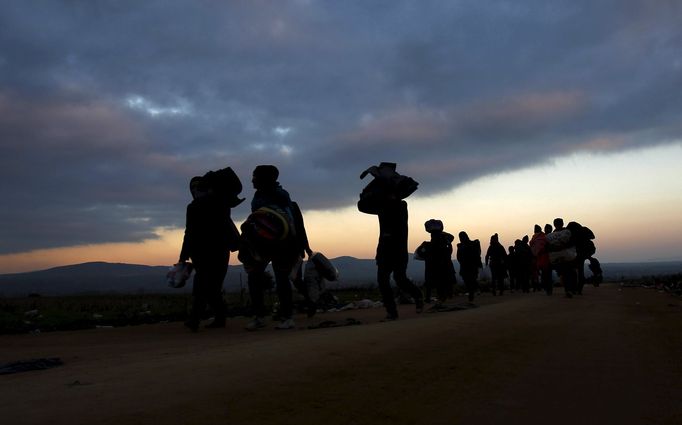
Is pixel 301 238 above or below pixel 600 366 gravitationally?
above

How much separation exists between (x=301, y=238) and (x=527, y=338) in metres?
4.50

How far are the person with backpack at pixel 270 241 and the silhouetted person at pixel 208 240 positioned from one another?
1.85 ft

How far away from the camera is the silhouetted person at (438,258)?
549 inches

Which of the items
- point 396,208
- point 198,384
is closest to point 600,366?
point 198,384

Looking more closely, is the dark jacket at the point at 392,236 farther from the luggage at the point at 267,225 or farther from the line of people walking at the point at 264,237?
the luggage at the point at 267,225

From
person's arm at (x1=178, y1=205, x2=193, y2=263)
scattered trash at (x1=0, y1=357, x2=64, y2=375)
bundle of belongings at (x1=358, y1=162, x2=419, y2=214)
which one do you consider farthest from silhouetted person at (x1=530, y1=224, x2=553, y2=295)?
scattered trash at (x1=0, y1=357, x2=64, y2=375)

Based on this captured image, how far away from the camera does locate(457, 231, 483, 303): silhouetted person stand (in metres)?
16.2

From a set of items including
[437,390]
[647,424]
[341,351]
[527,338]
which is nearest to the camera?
[647,424]

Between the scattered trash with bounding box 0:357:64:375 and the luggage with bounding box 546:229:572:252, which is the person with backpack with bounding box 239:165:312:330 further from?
the luggage with bounding box 546:229:572:252

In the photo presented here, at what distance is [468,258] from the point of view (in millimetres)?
16641

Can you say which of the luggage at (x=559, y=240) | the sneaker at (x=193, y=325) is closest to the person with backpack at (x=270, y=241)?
the sneaker at (x=193, y=325)

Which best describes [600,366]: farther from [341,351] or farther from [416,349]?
[341,351]

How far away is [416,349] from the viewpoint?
4.20 meters

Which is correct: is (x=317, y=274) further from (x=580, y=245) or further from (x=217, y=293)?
(x=580, y=245)
